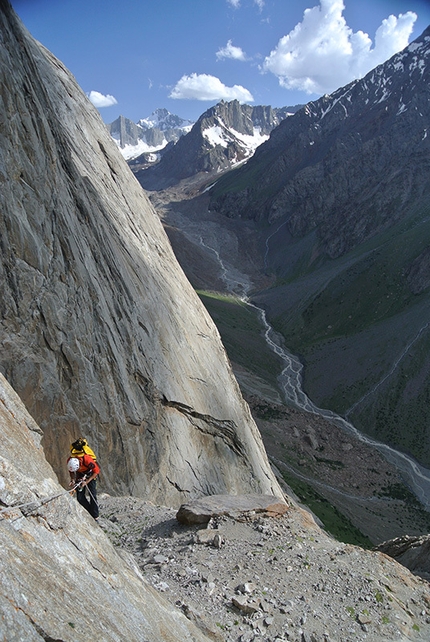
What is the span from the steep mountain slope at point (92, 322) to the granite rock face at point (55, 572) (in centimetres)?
705

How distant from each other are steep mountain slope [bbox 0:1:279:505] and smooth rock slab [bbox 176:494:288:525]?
358 cm

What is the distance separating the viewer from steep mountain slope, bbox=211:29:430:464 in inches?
2854

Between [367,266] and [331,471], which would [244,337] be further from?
[331,471]

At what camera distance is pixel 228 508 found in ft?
48.9

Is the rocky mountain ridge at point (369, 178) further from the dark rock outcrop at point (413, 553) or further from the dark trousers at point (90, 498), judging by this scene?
the dark trousers at point (90, 498)

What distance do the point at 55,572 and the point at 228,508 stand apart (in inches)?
361

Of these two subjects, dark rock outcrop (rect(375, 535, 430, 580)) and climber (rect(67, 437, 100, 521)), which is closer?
climber (rect(67, 437, 100, 521))

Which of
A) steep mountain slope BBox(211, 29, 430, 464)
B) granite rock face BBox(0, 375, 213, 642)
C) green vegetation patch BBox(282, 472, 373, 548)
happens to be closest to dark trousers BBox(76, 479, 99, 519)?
granite rock face BBox(0, 375, 213, 642)

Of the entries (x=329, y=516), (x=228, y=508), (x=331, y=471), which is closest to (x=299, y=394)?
(x=331, y=471)

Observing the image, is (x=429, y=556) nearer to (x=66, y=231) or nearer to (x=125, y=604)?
(x=125, y=604)

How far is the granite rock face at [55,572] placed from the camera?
5551mm

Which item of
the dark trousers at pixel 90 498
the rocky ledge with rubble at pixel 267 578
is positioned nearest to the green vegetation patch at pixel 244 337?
the rocky ledge with rubble at pixel 267 578

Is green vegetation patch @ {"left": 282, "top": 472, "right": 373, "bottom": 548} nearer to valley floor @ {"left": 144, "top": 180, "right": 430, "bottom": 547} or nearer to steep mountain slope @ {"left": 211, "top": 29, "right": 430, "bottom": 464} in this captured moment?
valley floor @ {"left": 144, "top": 180, "right": 430, "bottom": 547}

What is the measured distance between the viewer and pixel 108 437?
17.1 meters
